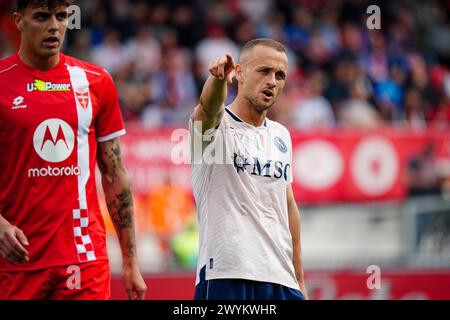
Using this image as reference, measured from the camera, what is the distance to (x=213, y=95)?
562cm

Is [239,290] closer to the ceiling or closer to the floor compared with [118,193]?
closer to the floor

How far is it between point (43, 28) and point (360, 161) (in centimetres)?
778

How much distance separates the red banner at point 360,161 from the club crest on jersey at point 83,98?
6.44 meters

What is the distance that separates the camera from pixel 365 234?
12.8 m

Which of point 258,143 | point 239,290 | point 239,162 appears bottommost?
point 239,290

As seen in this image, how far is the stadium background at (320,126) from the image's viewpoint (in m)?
12.3

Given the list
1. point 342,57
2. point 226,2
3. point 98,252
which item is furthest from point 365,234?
point 98,252

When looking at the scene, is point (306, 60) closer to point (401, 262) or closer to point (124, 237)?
point (401, 262)

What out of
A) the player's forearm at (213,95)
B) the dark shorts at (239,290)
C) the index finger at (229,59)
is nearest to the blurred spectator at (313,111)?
the dark shorts at (239,290)

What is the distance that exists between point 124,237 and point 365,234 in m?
7.15

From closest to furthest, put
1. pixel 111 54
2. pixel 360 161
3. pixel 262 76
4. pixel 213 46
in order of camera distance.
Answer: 1. pixel 262 76
2. pixel 360 161
3. pixel 111 54
4. pixel 213 46

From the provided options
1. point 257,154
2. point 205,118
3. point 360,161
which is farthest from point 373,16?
point 205,118

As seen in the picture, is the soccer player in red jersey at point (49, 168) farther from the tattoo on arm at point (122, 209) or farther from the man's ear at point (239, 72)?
the man's ear at point (239, 72)

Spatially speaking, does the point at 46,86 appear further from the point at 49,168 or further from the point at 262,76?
the point at 262,76
